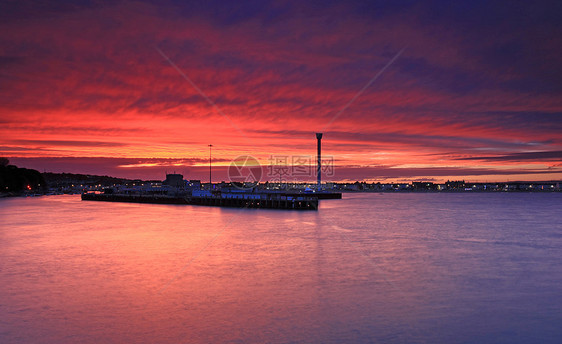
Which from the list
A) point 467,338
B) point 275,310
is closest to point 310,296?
point 275,310

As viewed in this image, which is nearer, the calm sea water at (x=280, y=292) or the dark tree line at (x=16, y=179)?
the calm sea water at (x=280, y=292)

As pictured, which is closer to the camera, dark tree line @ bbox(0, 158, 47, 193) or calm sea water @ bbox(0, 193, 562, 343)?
calm sea water @ bbox(0, 193, 562, 343)

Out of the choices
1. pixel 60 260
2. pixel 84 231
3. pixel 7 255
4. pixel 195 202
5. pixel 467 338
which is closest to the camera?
pixel 467 338

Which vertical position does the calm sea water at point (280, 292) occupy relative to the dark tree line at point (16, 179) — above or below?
below

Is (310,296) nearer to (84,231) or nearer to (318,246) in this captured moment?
(318,246)

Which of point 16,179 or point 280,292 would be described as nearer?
point 280,292

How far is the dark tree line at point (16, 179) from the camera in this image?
5792 inches

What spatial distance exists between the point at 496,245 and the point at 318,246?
11900 millimetres

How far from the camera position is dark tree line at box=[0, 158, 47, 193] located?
14712 centimetres

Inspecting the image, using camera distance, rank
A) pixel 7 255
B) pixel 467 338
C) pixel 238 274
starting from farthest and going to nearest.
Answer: pixel 7 255
pixel 238 274
pixel 467 338

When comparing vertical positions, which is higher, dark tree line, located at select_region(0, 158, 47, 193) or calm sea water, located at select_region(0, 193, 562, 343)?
dark tree line, located at select_region(0, 158, 47, 193)

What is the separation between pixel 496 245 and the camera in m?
29.1

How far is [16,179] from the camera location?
155750 millimetres

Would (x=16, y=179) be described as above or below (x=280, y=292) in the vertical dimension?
above
